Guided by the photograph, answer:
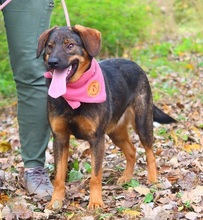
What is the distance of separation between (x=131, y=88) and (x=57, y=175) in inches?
51.6

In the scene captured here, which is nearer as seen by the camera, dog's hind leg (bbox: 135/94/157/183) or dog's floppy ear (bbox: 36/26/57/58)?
dog's floppy ear (bbox: 36/26/57/58)

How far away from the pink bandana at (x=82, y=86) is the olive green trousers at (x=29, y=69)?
1.83 ft

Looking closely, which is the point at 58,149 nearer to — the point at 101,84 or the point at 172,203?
the point at 101,84

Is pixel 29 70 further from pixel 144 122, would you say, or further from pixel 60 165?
pixel 144 122

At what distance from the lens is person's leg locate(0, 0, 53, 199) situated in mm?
4766

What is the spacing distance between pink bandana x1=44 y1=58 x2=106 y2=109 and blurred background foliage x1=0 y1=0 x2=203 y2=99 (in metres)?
5.30

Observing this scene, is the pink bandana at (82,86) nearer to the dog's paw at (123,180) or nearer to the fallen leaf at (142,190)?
the fallen leaf at (142,190)

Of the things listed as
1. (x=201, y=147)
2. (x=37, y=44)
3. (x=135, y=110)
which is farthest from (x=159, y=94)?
(x=37, y=44)

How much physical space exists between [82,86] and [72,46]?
359mm

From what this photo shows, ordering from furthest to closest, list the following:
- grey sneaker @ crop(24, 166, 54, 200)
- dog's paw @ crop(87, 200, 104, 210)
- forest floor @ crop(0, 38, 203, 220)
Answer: grey sneaker @ crop(24, 166, 54, 200) → dog's paw @ crop(87, 200, 104, 210) → forest floor @ crop(0, 38, 203, 220)

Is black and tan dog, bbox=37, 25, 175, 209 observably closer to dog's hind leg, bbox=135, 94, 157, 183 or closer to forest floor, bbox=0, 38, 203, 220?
forest floor, bbox=0, 38, 203, 220

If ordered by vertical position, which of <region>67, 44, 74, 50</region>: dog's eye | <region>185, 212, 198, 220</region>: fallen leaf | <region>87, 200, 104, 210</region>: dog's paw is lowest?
<region>87, 200, 104, 210</region>: dog's paw

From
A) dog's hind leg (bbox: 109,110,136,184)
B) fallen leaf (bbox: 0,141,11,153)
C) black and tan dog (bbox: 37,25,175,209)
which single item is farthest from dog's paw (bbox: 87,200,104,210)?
fallen leaf (bbox: 0,141,11,153)

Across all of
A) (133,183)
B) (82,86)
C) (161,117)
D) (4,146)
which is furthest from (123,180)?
(4,146)
